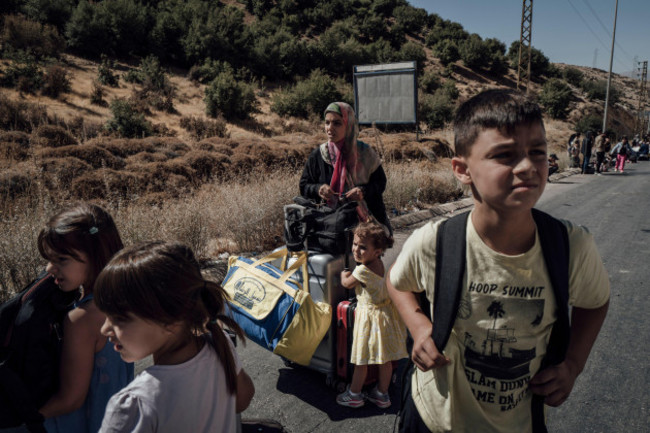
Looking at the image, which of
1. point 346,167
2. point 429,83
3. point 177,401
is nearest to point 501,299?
point 177,401

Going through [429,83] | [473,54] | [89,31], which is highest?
[473,54]

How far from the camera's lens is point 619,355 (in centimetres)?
351

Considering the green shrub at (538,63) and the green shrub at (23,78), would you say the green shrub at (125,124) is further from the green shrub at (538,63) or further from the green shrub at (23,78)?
the green shrub at (538,63)

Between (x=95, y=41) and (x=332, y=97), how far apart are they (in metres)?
19.1

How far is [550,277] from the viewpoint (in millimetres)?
1305

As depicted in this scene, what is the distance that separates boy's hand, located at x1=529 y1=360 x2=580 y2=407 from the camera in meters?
1.33

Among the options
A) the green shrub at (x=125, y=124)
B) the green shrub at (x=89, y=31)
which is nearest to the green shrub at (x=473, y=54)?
the green shrub at (x=89, y=31)

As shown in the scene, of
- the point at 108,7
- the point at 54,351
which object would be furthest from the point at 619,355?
the point at 108,7

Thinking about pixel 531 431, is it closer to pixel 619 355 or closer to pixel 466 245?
pixel 466 245

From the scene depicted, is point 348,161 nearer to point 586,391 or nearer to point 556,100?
point 586,391

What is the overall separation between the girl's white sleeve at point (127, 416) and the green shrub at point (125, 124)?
716 inches

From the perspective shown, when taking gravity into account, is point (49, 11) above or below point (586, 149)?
above

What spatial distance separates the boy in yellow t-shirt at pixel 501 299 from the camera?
129cm

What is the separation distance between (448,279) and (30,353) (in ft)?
4.91
